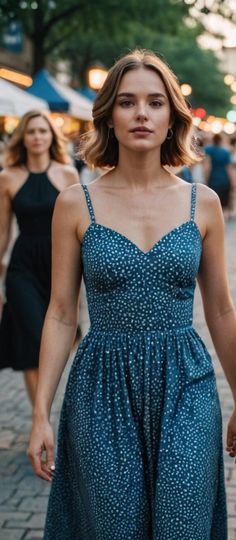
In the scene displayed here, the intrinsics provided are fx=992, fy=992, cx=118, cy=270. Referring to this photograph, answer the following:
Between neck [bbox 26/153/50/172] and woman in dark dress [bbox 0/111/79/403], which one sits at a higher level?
neck [bbox 26/153/50/172]

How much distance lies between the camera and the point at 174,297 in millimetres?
2734

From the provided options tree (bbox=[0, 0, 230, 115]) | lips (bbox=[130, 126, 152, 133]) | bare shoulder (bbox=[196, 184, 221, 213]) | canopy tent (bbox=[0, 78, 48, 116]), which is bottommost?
bare shoulder (bbox=[196, 184, 221, 213])

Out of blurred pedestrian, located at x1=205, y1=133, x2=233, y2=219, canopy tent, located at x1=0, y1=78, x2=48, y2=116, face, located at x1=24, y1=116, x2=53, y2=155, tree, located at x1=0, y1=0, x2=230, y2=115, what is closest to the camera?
face, located at x1=24, y1=116, x2=53, y2=155

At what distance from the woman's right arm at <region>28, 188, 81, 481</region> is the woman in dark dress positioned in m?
2.77

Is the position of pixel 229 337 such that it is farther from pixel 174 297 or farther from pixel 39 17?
pixel 39 17

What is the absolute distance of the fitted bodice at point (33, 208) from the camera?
19.0ft

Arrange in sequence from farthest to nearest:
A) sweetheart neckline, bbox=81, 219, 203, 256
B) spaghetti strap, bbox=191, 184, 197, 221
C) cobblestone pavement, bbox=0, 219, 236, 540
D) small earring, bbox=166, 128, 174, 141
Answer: cobblestone pavement, bbox=0, 219, 236, 540 → small earring, bbox=166, 128, 174, 141 → spaghetti strap, bbox=191, 184, 197, 221 → sweetheart neckline, bbox=81, 219, 203, 256

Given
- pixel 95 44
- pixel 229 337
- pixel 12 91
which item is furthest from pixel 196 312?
pixel 95 44

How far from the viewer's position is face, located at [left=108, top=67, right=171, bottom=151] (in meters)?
2.76

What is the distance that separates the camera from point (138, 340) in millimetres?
2721

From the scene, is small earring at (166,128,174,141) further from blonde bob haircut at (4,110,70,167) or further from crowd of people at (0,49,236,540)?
blonde bob haircut at (4,110,70,167)

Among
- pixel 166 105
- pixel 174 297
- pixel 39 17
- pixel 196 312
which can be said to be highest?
pixel 39 17

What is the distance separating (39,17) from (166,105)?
23522mm

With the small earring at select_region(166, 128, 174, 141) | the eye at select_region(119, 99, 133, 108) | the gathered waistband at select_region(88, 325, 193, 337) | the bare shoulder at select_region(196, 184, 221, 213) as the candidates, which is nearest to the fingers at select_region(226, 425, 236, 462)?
the gathered waistband at select_region(88, 325, 193, 337)
